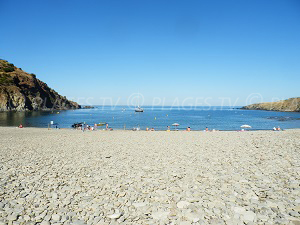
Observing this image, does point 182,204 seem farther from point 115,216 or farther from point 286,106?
point 286,106

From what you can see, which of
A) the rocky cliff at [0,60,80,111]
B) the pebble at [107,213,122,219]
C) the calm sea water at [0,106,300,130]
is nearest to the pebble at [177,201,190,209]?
the pebble at [107,213,122,219]

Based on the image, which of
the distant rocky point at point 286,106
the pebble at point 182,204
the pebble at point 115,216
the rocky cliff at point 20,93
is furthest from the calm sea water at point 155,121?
the distant rocky point at point 286,106

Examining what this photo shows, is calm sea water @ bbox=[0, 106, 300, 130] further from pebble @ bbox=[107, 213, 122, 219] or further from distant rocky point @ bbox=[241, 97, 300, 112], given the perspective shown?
distant rocky point @ bbox=[241, 97, 300, 112]

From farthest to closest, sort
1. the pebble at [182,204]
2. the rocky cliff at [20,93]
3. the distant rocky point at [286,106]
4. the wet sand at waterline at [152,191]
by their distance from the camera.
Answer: the distant rocky point at [286,106], the rocky cliff at [20,93], the pebble at [182,204], the wet sand at waterline at [152,191]

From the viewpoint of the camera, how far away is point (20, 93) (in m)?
111

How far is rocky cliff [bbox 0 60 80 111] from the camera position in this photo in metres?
104

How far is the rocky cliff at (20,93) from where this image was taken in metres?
104

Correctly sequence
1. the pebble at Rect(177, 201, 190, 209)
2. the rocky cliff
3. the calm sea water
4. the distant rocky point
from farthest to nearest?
the distant rocky point → the rocky cliff → the calm sea water → the pebble at Rect(177, 201, 190, 209)

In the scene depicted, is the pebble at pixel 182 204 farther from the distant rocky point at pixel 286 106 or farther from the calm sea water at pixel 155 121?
the distant rocky point at pixel 286 106

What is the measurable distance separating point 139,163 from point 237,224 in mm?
7611

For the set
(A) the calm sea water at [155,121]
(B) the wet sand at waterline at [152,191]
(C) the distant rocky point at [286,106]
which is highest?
(C) the distant rocky point at [286,106]

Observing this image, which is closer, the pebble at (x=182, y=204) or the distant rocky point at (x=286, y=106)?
the pebble at (x=182, y=204)

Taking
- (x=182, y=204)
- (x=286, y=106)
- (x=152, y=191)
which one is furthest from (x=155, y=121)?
(x=286, y=106)

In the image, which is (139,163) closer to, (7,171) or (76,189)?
(76,189)
